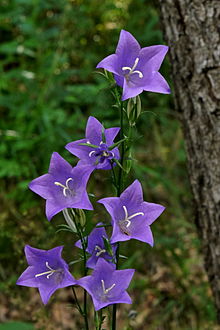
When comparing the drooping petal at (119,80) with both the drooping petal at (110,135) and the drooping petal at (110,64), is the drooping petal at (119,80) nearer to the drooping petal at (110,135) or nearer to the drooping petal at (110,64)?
the drooping petal at (110,64)

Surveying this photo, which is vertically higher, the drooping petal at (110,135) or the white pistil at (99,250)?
the drooping petal at (110,135)

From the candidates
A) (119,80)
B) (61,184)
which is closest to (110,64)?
(119,80)

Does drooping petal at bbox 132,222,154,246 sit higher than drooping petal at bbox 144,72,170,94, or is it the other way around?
drooping petal at bbox 144,72,170,94

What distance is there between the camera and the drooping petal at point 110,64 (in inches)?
48.8

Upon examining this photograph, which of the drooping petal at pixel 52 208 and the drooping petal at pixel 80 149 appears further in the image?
the drooping petal at pixel 80 149

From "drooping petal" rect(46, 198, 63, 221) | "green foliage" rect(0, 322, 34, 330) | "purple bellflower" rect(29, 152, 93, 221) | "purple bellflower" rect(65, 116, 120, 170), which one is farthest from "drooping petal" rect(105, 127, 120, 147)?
"green foliage" rect(0, 322, 34, 330)

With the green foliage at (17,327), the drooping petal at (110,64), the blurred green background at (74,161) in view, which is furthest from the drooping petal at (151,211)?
the blurred green background at (74,161)

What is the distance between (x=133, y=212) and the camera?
133 cm

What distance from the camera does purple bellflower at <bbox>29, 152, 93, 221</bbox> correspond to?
1.27m

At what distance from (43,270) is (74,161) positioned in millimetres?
1657

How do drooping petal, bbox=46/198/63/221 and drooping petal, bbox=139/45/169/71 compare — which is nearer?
drooping petal, bbox=46/198/63/221

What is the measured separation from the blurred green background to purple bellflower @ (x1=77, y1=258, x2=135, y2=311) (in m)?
0.99

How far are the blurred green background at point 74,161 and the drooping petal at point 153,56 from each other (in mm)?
982

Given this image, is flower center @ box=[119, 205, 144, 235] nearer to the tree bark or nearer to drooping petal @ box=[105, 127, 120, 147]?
drooping petal @ box=[105, 127, 120, 147]
